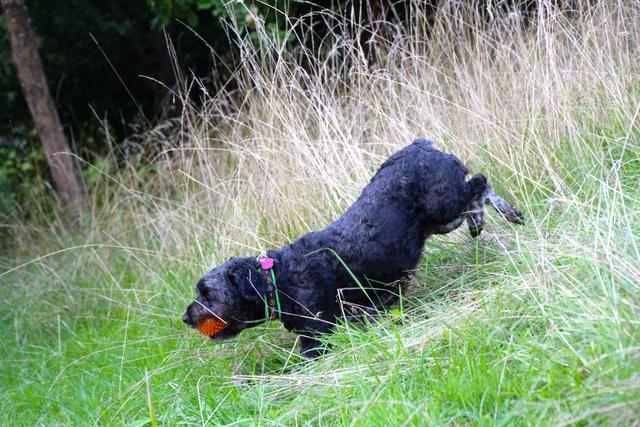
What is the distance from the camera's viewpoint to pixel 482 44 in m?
5.94

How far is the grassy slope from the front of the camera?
3047mm

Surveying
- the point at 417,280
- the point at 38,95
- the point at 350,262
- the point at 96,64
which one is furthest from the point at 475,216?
the point at 96,64

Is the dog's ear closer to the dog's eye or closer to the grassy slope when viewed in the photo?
the dog's eye

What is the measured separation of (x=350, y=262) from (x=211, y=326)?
0.86 meters

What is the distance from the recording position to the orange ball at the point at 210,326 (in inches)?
169

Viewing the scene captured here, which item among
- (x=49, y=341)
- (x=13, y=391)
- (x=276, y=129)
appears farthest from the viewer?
(x=49, y=341)

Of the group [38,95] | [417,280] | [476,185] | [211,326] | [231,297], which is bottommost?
[417,280]

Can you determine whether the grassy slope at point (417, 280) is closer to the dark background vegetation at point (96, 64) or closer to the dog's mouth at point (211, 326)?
the dog's mouth at point (211, 326)

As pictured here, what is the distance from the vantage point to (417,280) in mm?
4566

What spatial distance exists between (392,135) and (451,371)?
2850mm

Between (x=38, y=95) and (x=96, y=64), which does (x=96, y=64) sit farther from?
(x=38, y=95)

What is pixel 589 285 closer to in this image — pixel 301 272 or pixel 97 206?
pixel 301 272

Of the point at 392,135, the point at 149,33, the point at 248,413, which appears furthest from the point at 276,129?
the point at 149,33

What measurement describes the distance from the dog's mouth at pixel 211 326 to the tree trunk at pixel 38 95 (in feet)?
15.0
